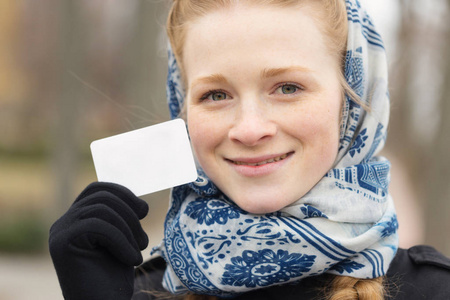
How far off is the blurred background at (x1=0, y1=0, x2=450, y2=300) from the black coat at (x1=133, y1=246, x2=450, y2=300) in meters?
1.17

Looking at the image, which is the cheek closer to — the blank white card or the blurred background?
the blank white card

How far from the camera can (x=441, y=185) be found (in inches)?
171

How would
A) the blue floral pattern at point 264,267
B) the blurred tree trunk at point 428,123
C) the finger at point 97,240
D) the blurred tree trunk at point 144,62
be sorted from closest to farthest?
the finger at point 97,240 → the blue floral pattern at point 264,267 → the blurred tree trunk at point 428,123 → the blurred tree trunk at point 144,62

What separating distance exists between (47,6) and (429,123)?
446 cm

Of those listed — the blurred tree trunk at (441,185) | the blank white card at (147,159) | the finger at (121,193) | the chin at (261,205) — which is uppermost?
the blank white card at (147,159)

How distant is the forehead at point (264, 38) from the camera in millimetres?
1593

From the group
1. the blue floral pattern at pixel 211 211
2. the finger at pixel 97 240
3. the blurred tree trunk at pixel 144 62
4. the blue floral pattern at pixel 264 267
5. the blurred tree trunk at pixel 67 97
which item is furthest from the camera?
the blurred tree trunk at pixel 144 62

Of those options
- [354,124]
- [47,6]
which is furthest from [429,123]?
[47,6]

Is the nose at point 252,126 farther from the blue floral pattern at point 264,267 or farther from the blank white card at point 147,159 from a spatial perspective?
the blue floral pattern at point 264,267

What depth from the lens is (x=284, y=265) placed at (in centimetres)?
159

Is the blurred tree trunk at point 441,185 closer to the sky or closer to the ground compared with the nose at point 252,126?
closer to the ground

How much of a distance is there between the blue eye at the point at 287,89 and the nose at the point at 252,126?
0.07 m

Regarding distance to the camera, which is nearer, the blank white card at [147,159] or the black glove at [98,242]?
the black glove at [98,242]

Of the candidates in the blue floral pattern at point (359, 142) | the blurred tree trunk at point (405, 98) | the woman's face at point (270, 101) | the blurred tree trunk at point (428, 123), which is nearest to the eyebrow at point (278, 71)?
the woman's face at point (270, 101)
